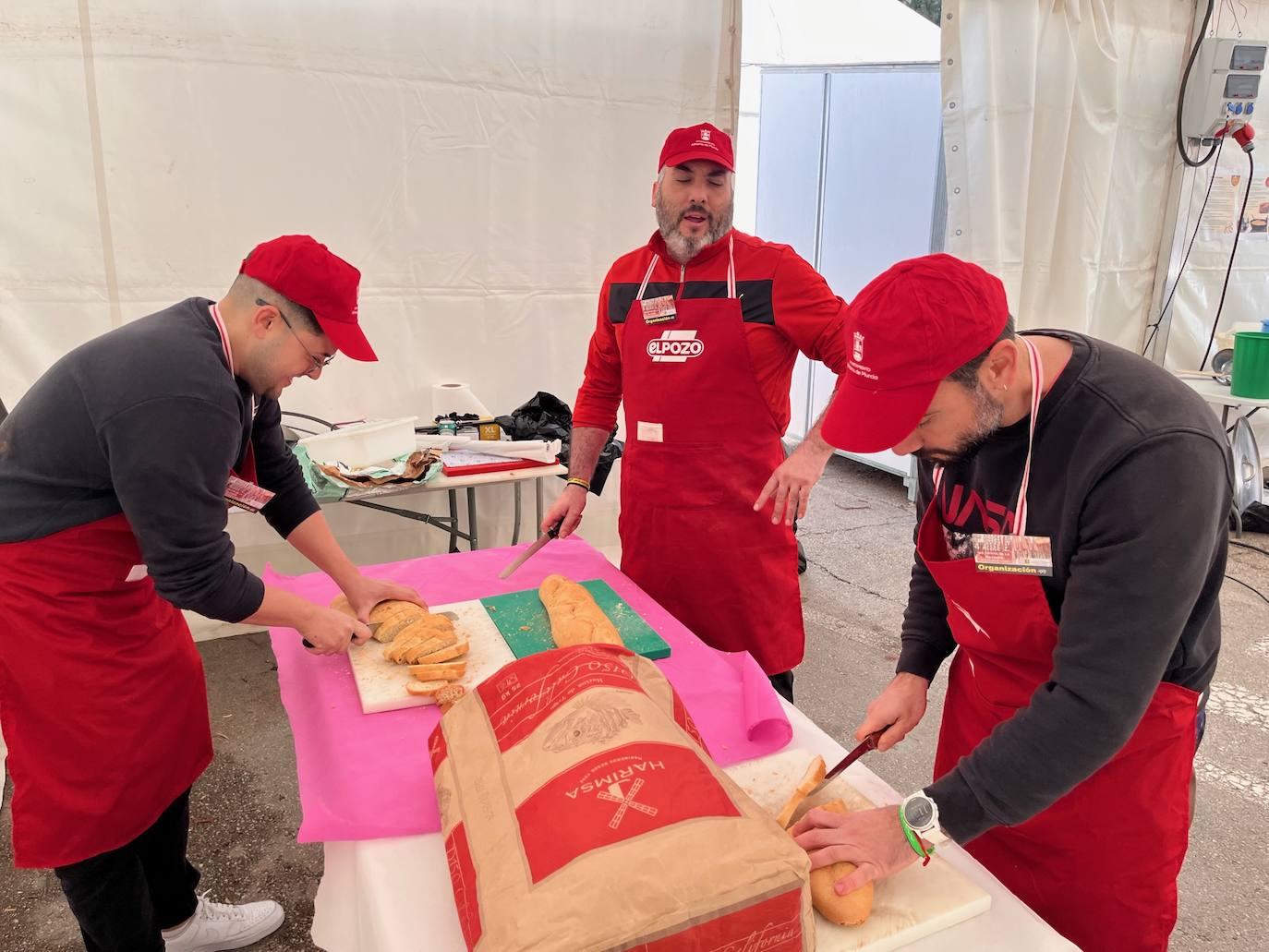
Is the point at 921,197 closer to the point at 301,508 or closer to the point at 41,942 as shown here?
the point at 301,508

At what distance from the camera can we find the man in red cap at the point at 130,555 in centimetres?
144

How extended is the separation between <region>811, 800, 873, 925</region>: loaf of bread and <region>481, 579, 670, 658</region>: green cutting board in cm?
66

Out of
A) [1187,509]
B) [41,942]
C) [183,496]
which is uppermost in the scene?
[1187,509]

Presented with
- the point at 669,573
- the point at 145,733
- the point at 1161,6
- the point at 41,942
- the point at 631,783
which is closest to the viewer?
the point at 631,783

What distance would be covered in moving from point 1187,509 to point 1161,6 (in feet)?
19.2

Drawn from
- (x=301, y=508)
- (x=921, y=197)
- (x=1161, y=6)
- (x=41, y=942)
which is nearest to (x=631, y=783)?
(x=301, y=508)

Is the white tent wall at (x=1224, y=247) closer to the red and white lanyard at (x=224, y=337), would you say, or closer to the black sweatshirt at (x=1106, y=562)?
the black sweatshirt at (x=1106, y=562)

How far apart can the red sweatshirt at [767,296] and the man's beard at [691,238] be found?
18 mm

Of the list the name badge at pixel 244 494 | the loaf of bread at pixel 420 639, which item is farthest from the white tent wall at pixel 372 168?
the loaf of bread at pixel 420 639

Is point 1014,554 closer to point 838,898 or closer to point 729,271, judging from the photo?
point 838,898

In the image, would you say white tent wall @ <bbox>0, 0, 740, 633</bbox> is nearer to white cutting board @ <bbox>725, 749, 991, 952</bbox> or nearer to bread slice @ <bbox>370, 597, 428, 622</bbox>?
bread slice @ <bbox>370, 597, 428, 622</bbox>

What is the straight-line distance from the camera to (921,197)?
5.65 metres

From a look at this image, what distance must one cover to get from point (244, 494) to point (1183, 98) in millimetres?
6253

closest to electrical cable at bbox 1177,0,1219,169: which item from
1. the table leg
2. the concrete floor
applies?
the concrete floor
